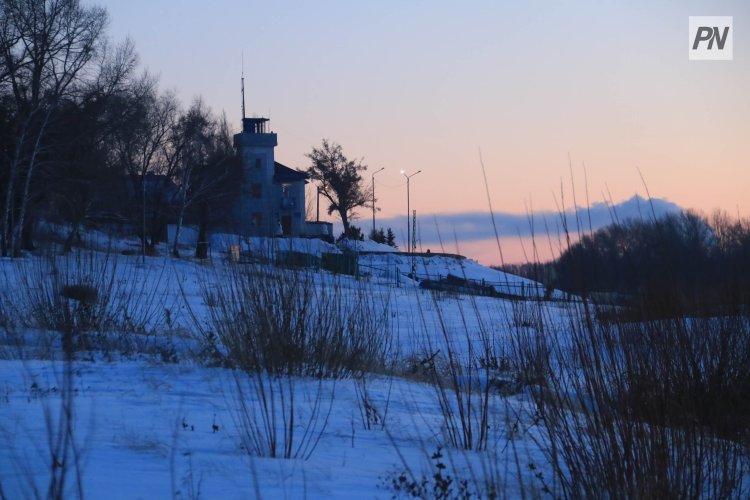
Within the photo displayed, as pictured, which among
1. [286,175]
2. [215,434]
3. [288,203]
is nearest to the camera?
[215,434]

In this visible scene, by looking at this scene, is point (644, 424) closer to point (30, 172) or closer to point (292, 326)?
point (292, 326)

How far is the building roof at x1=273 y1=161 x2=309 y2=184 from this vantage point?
64.2 m

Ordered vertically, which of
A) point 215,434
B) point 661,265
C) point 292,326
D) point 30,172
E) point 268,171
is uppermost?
point 268,171

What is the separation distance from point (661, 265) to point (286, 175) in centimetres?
6127

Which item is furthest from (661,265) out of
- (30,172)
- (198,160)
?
(198,160)

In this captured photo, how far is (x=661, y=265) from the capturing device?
534 cm

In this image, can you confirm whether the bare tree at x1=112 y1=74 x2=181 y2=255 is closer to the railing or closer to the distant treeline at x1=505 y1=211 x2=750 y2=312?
the railing

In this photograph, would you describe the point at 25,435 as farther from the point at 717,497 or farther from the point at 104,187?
the point at 104,187

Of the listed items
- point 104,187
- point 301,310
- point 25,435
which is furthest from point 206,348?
point 104,187

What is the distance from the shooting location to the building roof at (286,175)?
64250 millimetres

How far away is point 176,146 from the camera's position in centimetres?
4403

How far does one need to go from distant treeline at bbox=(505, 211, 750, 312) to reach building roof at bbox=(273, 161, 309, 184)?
5809cm

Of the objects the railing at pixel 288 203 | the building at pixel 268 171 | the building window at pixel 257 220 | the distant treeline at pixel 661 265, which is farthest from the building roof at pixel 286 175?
the distant treeline at pixel 661 265

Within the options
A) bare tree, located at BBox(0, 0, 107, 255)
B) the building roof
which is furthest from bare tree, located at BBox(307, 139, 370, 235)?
bare tree, located at BBox(0, 0, 107, 255)
